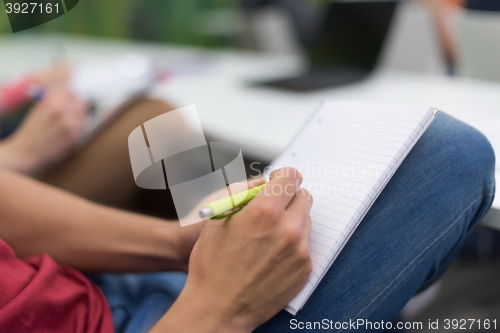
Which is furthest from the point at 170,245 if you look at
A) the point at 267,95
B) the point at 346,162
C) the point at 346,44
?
the point at 346,44

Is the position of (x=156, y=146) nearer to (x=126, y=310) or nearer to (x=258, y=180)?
(x=258, y=180)

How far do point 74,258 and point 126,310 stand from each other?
0.08 m

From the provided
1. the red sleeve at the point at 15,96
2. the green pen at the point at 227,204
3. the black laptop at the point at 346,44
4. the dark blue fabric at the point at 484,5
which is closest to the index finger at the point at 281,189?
the green pen at the point at 227,204

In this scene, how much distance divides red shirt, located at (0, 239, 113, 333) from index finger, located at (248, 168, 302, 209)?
0.69 ft

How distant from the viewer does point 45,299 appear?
349 millimetres

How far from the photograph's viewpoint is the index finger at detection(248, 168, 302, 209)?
12.0 inches

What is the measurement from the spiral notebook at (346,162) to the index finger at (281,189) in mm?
49

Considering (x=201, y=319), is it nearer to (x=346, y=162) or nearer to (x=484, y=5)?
(x=346, y=162)

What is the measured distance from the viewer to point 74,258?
0.43m

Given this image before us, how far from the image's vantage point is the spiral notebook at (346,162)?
34cm

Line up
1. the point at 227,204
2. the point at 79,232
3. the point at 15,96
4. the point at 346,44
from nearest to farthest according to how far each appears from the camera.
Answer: the point at 227,204 → the point at 79,232 → the point at 15,96 → the point at 346,44

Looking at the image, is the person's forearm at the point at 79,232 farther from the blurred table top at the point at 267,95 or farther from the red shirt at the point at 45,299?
the blurred table top at the point at 267,95

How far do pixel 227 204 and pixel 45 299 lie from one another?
196 mm

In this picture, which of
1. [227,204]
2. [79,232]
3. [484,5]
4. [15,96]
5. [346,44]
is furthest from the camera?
[484,5]
